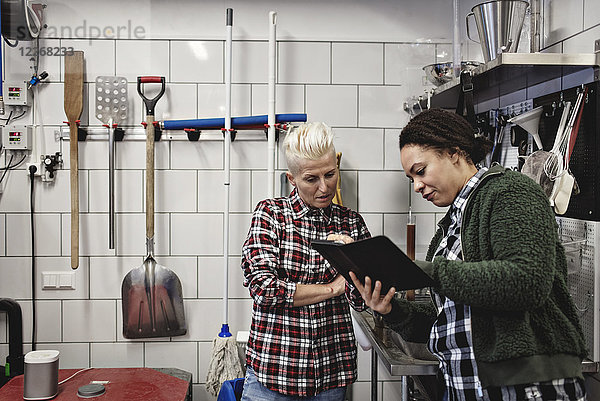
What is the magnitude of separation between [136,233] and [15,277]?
540mm

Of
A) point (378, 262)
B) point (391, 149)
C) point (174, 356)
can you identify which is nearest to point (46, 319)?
point (174, 356)

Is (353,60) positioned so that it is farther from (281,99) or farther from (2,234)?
(2,234)

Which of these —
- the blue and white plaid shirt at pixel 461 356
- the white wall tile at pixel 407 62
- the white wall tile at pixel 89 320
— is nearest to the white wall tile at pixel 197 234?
the white wall tile at pixel 89 320

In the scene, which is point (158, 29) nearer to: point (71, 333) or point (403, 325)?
point (71, 333)

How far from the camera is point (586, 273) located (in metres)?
1.62

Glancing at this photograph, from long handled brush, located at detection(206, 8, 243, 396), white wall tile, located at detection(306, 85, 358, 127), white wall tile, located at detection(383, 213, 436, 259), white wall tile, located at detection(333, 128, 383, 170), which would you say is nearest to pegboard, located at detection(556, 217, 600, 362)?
white wall tile, located at detection(383, 213, 436, 259)

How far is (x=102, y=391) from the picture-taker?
80.7 inches

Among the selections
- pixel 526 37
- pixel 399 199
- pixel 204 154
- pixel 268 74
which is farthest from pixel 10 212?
pixel 526 37

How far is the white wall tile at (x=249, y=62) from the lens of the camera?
245 cm

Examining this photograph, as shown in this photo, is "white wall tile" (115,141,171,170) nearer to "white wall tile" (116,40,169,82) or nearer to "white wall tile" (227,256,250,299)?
"white wall tile" (116,40,169,82)

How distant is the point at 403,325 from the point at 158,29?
164cm

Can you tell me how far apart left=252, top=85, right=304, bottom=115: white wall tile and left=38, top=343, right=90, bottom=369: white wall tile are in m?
1.24

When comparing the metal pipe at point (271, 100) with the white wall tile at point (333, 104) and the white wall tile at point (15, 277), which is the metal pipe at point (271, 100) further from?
the white wall tile at point (15, 277)

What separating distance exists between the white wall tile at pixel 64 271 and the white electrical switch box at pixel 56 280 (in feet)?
0.05
